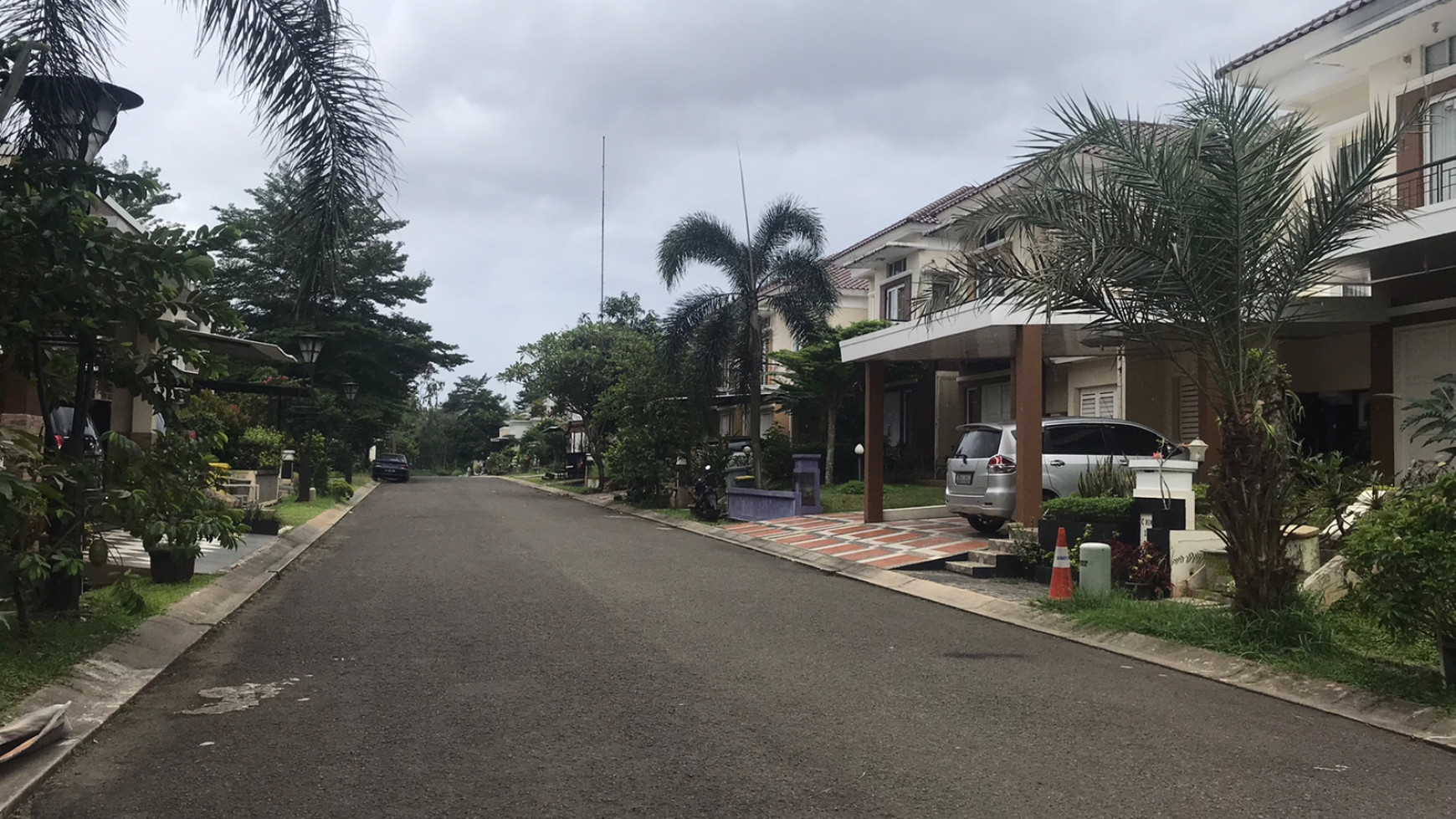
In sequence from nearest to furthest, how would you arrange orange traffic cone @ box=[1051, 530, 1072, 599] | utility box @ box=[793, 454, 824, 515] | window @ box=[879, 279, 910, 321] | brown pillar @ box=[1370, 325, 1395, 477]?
orange traffic cone @ box=[1051, 530, 1072, 599] < brown pillar @ box=[1370, 325, 1395, 477] < utility box @ box=[793, 454, 824, 515] < window @ box=[879, 279, 910, 321]

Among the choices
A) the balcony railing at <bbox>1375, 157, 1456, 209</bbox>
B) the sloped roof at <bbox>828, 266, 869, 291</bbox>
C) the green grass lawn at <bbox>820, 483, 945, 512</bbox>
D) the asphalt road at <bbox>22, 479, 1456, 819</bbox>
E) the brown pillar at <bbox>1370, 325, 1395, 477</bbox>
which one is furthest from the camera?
the sloped roof at <bbox>828, 266, 869, 291</bbox>

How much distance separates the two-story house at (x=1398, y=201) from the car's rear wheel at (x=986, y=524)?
5.02 m

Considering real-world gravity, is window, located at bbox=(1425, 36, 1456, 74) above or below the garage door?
above

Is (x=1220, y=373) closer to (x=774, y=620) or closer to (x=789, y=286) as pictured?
(x=774, y=620)

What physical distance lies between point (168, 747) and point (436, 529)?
15355mm

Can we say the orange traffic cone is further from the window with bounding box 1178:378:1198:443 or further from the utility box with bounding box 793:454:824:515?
the utility box with bounding box 793:454:824:515

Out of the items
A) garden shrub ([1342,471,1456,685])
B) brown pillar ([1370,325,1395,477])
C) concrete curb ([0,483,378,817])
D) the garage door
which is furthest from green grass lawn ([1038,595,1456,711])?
concrete curb ([0,483,378,817])

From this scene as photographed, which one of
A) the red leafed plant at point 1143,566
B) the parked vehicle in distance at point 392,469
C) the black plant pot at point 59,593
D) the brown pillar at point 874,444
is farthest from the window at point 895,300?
the parked vehicle in distance at point 392,469

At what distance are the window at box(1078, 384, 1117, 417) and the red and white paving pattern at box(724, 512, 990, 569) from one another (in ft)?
12.9

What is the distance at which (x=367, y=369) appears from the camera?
4625 cm

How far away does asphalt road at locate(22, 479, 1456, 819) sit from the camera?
4.83 metres

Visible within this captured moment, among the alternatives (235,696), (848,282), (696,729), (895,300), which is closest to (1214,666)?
(696,729)

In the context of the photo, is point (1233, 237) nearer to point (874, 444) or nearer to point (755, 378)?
point (874, 444)

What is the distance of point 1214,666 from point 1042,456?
7542mm
